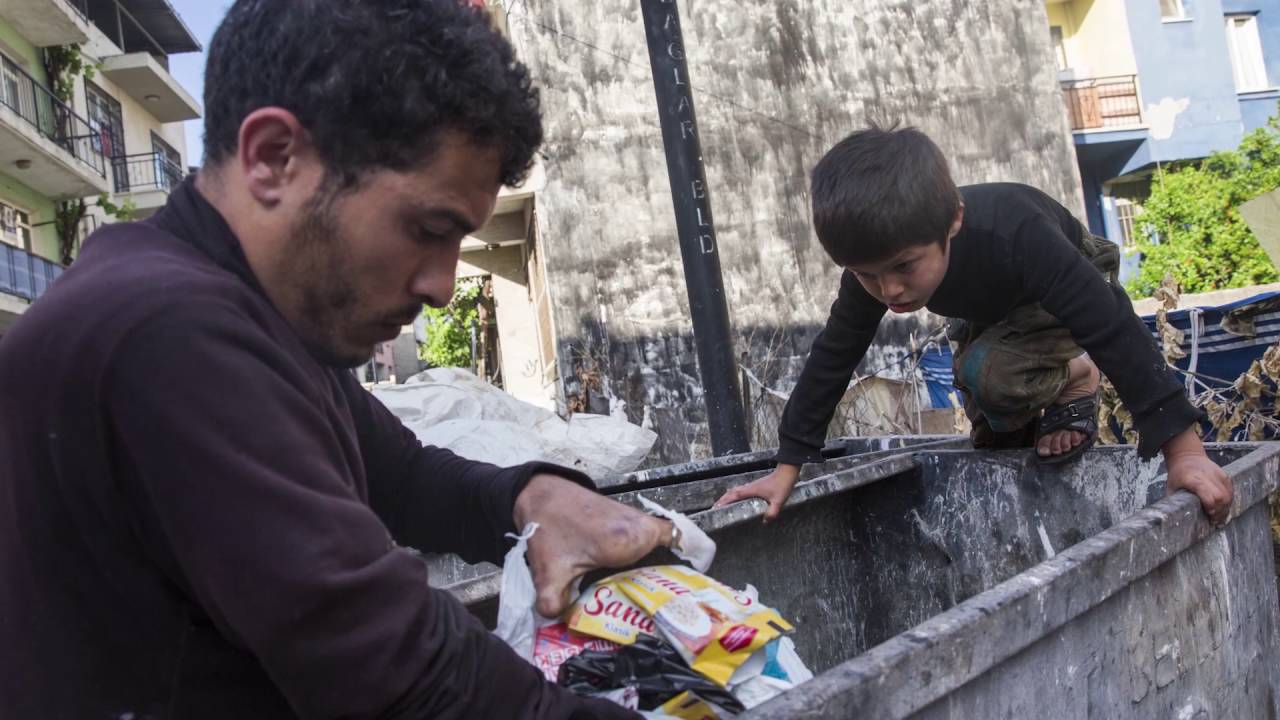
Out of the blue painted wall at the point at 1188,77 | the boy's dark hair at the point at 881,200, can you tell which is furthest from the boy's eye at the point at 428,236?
the blue painted wall at the point at 1188,77

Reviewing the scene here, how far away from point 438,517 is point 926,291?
1656mm

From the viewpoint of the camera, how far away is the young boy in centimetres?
259

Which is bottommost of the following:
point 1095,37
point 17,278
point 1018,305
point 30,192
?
point 1018,305

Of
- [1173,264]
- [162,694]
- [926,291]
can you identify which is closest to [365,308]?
[162,694]

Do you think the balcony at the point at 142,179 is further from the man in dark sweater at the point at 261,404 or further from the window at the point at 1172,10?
the man in dark sweater at the point at 261,404

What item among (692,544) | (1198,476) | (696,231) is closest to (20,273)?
(696,231)

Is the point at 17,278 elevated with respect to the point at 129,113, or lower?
lower

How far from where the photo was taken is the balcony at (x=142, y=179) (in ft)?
86.9

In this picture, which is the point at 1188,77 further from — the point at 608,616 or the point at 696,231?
the point at 608,616

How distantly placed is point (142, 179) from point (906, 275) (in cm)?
2901

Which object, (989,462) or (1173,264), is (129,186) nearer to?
(1173,264)

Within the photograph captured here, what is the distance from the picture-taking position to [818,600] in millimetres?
3387

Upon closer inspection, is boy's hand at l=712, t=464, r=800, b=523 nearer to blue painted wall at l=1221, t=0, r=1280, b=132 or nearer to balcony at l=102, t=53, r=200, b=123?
blue painted wall at l=1221, t=0, r=1280, b=132

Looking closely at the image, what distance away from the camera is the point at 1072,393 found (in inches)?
128
